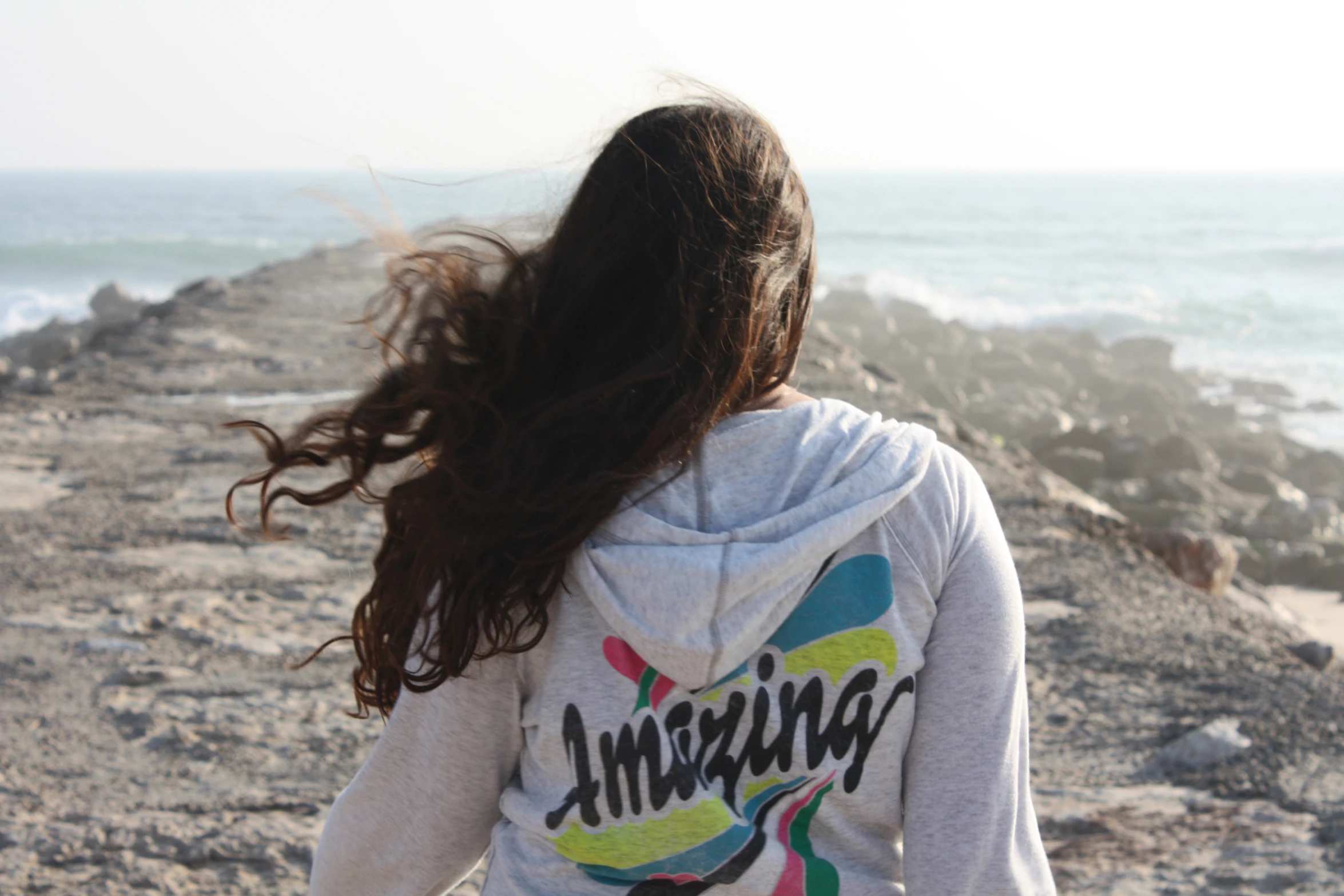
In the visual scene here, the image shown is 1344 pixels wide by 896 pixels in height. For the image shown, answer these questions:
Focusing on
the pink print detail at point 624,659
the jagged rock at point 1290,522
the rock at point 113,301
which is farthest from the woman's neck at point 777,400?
the rock at point 113,301

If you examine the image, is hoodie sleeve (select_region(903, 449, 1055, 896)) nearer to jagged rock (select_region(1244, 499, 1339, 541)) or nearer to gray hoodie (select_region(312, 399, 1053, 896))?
gray hoodie (select_region(312, 399, 1053, 896))

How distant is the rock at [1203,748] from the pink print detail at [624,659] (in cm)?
244

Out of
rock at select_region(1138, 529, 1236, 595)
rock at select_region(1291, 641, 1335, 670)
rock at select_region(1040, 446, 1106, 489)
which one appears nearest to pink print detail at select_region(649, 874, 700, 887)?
rock at select_region(1291, 641, 1335, 670)

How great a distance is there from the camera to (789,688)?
1.06 m

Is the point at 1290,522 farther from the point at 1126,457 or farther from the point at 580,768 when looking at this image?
the point at 580,768

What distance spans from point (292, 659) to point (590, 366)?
2879 millimetres

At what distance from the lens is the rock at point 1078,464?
8.56 metres

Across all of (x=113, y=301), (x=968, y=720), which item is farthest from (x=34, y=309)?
(x=968, y=720)

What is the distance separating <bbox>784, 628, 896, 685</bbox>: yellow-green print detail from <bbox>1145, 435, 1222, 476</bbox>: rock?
8679 millimetres

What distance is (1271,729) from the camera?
120 inches

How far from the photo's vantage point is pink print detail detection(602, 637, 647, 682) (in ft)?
3.47

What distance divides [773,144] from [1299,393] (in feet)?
58.0

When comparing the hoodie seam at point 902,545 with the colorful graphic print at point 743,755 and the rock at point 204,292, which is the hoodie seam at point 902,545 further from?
the rock at point 204,292

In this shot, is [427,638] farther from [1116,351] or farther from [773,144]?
[1116,351]
